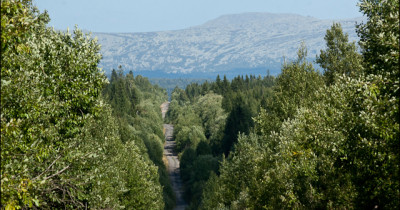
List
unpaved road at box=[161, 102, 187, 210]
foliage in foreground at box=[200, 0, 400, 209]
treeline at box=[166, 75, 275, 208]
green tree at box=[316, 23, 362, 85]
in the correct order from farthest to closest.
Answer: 1. unpaved road at box=[161, 102, 187, 210]
2. treeline at box=[166, 75, 275, 208]
3. green tree at box=[316, 23, 362, 85]
4. foliage in foreground at box=[200, 0, 400, 209]

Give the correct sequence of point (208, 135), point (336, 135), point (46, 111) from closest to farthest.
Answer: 1. point (46, 111)
2. point (336, 135)
3. point (208, 135)

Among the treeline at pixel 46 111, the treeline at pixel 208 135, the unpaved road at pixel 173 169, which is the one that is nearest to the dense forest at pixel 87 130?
the treeline at pixel 46 111

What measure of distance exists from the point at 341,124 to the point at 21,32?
12.5 metres

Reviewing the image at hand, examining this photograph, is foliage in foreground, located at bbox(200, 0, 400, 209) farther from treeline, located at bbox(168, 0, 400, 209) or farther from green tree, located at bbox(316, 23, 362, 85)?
green tree, located at bbox(316, 23, 362, 85)

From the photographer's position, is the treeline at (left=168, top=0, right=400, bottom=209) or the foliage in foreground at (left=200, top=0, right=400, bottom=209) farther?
the treeline at (left=168, top=0, right=400, bottom=209)

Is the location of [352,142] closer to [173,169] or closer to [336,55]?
[336,55]

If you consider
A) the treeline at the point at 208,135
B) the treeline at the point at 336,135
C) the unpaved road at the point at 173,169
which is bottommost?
the unpaved road at the point at 173,169

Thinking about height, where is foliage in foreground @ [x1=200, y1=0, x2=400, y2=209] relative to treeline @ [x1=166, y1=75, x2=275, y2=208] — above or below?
above

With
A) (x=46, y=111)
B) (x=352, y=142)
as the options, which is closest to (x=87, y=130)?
(x=46, y=111)

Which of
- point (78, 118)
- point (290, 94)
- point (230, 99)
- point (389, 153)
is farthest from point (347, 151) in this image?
point (230, 99)

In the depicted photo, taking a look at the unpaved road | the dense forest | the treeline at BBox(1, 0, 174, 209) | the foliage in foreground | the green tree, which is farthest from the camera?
the unpaved road

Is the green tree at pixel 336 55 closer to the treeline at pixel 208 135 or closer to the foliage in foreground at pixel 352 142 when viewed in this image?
the foliage in foreground at pixel 352 142

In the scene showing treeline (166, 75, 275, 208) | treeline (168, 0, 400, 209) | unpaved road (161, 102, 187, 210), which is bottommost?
unpaved road (161, 102, 187, 210)

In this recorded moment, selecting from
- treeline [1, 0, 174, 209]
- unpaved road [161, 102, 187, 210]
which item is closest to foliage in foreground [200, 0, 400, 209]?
treeline [1, 0, 174, 209]
